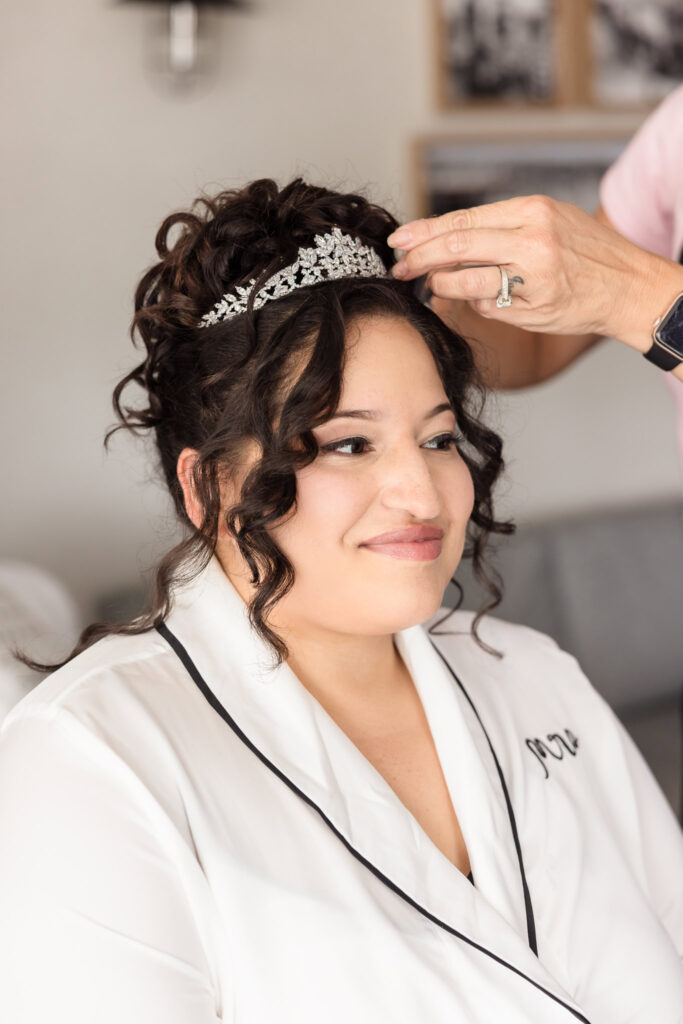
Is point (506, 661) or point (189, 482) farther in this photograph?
point (506, 661)

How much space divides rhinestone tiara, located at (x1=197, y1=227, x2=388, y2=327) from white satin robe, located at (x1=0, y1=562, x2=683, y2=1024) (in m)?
0.33

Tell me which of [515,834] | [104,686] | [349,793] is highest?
[104,686]

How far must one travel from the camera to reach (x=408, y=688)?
1.50m

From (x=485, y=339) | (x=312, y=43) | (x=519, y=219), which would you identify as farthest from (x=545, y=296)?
(x=312, y=43)

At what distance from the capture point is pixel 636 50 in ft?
9.76

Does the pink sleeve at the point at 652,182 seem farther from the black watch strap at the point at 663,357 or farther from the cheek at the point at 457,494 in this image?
the cheek at the point at 457,494

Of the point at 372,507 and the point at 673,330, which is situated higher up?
the point at 673,330

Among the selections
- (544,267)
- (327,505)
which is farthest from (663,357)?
(327,505)

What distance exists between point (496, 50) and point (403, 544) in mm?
2082

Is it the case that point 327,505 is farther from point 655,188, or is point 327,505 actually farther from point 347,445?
point 655,188

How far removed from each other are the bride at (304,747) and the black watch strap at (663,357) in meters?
0.25

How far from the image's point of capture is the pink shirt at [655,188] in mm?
1766

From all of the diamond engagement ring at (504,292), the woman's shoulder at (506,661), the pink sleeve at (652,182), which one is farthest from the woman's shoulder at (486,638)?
the pink sleeve at (652,182)

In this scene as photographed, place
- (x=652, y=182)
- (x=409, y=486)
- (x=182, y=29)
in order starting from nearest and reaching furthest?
(x=409, y=486), (x=652, y=182), (x=182, y=29)
